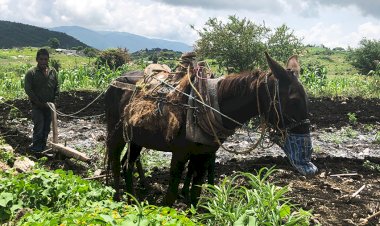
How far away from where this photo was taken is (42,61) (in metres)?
8.16

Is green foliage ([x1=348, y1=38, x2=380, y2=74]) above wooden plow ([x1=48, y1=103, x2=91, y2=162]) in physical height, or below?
above

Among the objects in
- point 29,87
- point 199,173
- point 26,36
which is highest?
point 26,36

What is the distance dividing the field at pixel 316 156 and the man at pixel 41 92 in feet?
1.34

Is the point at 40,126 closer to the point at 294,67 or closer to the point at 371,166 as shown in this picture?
the point at 294,67

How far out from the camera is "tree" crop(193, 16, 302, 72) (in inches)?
605

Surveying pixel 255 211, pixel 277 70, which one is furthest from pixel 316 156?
pixel 255 211

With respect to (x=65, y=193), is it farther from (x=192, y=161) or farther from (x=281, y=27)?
(x=281, y=27)

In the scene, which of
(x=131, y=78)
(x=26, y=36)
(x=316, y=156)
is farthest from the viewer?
(x=26, y=36)

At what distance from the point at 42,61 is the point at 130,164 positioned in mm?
2845

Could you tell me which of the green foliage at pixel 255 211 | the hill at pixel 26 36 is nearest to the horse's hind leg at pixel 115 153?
the green foliage at pixel 255 211

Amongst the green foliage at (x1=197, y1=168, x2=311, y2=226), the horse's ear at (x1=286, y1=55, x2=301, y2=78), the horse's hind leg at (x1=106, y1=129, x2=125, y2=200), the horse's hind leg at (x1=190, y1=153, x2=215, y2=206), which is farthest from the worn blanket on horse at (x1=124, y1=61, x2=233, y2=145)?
the green foliage at (x1=197, y1=168, x2=311, y2=226)

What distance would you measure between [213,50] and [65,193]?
1173 cm

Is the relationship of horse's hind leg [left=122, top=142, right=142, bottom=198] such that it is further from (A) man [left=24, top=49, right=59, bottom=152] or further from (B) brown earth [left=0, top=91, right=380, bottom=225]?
(A) man [left=24, top=49, right=59, bottom=152]

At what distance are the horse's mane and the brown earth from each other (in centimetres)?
161
